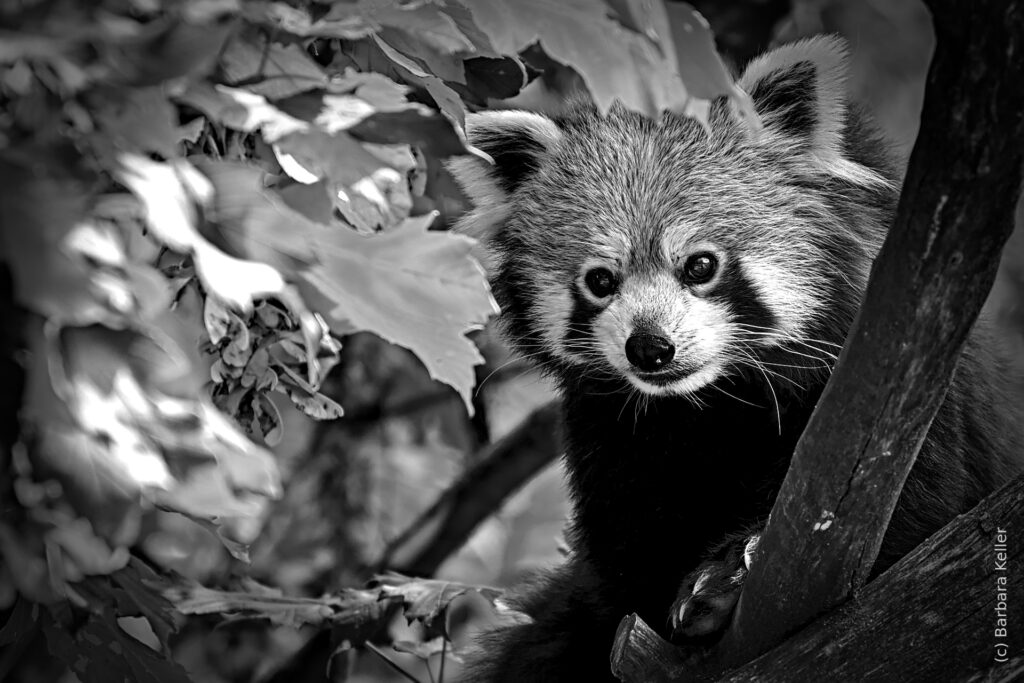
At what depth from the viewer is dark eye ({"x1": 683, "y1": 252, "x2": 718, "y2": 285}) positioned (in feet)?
10.5

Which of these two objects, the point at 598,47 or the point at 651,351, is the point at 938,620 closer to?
the point at 651,351

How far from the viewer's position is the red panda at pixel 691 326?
10.2 ft

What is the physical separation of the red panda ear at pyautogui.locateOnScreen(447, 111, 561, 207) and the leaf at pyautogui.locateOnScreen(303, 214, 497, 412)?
A: 1.71 metres

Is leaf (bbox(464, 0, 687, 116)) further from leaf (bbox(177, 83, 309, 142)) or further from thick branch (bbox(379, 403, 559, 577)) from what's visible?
thick branch (bbox(379, 403, 559, 577))

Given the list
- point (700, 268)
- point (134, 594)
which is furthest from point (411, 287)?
point (700, 268)

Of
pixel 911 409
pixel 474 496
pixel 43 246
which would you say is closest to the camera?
pixel 43 246

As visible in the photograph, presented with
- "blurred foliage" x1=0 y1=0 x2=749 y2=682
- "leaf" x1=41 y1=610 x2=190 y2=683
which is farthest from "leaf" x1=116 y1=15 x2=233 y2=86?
"leaf" x1=41 y1=610 x2=190 y2=683

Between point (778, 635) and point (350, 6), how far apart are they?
1445 millimetres

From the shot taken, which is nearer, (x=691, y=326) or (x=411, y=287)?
(x=411, y=287)

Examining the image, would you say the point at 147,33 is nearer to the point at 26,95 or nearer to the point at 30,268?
the point at 26,95

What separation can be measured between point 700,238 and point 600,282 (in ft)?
1.02

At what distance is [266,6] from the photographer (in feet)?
4.67

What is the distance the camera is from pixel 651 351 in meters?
3.01

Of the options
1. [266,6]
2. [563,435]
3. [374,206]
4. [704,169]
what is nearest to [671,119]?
[704,169]
